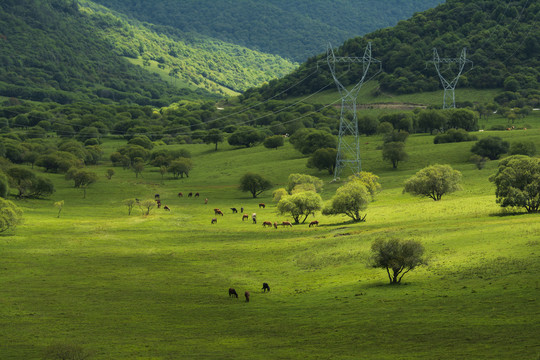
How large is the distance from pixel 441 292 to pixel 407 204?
52118 mm

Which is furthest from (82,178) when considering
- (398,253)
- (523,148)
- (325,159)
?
(398,253)

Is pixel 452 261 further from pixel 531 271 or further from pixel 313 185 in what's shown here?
pixel 313 185

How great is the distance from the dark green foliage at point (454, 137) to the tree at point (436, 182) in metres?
69.6

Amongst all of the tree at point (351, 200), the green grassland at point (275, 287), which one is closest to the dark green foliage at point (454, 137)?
the green grassland at point (275, 287)

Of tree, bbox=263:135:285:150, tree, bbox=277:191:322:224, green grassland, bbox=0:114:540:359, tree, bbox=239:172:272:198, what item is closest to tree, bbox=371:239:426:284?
green grassland, bbox=0:114:540:359

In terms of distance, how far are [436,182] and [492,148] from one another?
53.1 metres

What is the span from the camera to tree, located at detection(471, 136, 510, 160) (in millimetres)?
142750

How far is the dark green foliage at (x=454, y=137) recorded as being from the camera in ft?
541

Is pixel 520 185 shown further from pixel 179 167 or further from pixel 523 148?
pixel 179 167

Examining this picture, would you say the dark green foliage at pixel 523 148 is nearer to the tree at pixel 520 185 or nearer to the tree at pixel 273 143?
the tree at pixel 520 185

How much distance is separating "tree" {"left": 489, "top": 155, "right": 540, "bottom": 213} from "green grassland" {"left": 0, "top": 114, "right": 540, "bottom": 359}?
76.9 inches

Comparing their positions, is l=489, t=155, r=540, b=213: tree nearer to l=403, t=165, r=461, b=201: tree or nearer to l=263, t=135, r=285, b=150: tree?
l=403, t=165, r=461, b=201: tree

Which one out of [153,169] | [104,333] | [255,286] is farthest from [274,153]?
[104,333]

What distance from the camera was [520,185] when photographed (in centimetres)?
7569
